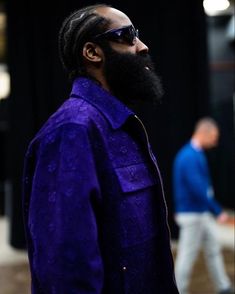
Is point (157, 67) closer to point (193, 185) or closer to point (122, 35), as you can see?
point (193, 185)

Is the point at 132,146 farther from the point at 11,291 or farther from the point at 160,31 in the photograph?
the point at 160,31

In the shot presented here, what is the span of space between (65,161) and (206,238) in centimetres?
351

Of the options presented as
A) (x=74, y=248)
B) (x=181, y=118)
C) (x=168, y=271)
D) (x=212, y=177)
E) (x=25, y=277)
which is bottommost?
(x=212, y=177)

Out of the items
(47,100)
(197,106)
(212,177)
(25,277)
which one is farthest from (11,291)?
(212,177)

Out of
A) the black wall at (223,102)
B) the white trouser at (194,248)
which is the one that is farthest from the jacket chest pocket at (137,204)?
the black wall at (223,102)

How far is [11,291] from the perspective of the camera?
17.3 feet

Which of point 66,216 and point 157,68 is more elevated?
point 66,216

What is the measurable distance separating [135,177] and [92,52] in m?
0.40

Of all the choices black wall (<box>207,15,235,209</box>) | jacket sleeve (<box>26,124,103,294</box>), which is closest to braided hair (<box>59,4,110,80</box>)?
jacket sleeve (<box>26,124,103,294</box>)

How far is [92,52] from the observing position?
1681 millimetres

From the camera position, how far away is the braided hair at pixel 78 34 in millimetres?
1675

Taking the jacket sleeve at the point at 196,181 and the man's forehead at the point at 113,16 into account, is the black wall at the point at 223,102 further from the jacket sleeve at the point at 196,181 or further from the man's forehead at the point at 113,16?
the man's forehead at the point at 113,16

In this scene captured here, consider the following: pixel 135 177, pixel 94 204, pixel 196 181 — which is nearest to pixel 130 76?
pixel 135 177

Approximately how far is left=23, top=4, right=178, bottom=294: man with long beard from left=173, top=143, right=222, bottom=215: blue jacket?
9.37 ft
